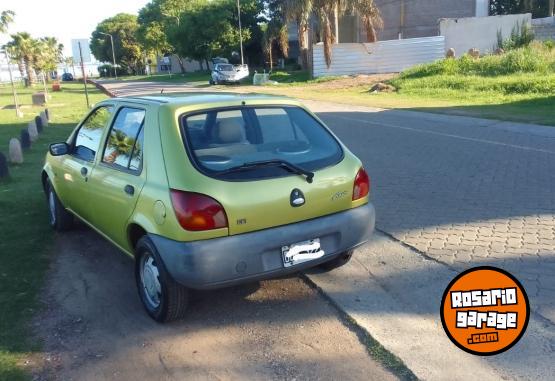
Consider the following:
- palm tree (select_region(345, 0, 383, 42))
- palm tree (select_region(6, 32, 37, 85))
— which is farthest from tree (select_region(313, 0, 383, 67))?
palm tree (select_region(6, 32, 37, 85))

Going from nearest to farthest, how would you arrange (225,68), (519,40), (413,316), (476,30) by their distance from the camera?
(413,316) < (519,40) < (476,30) < (225,68)

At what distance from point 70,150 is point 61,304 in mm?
1716

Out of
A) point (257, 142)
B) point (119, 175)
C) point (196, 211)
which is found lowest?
point (196, 211)

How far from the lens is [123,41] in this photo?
9219 centimetres

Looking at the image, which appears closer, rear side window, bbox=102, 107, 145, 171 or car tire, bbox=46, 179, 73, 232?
rear side window, bbox=102, 107, 145, 171

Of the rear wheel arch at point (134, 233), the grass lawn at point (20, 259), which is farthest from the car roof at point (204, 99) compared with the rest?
the grass lawn at point (20, 259)

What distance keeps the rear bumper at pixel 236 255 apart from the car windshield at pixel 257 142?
41cm

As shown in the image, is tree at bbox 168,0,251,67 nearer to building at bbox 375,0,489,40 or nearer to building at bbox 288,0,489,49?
building at bbox 288,0,489,49

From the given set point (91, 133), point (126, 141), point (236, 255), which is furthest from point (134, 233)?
point (91, 133)

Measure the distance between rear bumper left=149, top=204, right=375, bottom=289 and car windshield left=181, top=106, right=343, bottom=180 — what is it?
1.33ft

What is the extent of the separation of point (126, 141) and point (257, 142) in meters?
1.04

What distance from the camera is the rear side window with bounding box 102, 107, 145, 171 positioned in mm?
3930

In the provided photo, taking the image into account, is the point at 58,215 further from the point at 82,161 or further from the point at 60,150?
the point at 82,161

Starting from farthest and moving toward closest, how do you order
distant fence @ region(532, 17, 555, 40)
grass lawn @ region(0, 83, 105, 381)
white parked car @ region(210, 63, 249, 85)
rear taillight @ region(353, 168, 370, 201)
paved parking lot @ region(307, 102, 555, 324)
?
white parked car @ region(210, 63, 249, 85) → distant fence @ region(532, 17, 555, 40) → paved parking lot @ region(307, 102, 555, 324) → rear taillight @ region(353, 168, 370, 201) → grass lawn @ region(0, 83, 105, 381)
